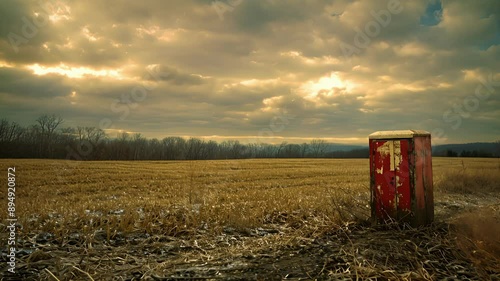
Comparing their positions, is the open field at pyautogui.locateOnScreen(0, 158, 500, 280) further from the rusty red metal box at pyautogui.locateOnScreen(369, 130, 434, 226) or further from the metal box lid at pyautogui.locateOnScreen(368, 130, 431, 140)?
the metal box lid at pyautogui.locateOnScreen(368, 130, 431, 140)

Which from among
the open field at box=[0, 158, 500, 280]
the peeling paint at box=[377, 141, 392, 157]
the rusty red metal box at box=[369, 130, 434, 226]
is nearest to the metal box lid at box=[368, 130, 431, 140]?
the rusty red metal box at box=[369, 130, 434, 226]

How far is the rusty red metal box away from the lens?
16.6 feet

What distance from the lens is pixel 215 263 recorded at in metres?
3.96

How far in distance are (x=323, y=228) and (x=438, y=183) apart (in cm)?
1016

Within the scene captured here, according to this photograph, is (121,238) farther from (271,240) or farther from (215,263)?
(271,240)

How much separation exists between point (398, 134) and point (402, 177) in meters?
0.72

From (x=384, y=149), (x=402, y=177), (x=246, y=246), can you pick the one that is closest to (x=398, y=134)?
(x=384, y=149)

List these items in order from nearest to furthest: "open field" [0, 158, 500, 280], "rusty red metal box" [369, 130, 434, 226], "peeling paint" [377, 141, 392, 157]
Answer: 1. "open field" [0, 158, 500, 280]
2. "rusty red metal box" [369, 130, 434, 226]
3. "peeling paint" [377, 141, 392, 157]

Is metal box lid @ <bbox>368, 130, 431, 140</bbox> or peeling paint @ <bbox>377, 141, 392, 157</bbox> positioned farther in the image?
peeling paint @ <bbox>377, 141, 392, 157</bbox>

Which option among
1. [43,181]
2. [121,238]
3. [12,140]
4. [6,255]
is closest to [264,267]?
[121,238]

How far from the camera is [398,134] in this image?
5.25 m

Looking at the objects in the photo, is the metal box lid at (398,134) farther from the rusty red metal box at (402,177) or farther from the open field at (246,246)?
the open field at (246,246)

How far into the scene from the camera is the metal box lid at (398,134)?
5102 millimetres

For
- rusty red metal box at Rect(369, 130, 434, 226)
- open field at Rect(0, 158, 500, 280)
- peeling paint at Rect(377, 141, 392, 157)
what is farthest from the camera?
peeling paint at Rect(377, 141, 392, 157)
